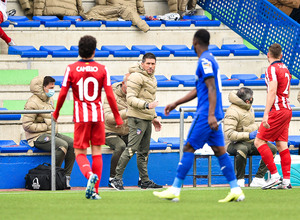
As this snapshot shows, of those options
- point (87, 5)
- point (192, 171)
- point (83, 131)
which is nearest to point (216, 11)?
point (87, 5)

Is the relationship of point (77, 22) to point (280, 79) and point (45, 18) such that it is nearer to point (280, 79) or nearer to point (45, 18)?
point (45, 18)

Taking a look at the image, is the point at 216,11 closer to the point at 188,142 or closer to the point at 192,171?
the point at 192,171

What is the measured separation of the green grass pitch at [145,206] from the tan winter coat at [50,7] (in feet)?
23.3

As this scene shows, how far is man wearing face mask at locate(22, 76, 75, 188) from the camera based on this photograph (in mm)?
10594

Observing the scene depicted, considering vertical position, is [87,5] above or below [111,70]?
above

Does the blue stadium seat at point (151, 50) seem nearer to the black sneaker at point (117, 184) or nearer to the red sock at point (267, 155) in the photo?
the black sneaker at point (117, 184)

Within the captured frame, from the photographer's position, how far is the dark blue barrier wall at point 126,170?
35.6 ft

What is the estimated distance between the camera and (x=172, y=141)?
11.8 meters

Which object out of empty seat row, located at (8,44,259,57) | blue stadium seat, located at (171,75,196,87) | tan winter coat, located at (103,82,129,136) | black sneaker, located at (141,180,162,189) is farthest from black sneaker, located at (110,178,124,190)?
empty seat row, located at (8,44,259,57)

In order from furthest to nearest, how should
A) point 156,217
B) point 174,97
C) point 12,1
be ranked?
point 12,1
point 174,97
point 156,217

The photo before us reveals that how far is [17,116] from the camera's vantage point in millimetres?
11539

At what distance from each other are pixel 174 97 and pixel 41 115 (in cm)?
329

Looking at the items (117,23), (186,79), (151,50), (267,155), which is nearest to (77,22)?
(117,23)

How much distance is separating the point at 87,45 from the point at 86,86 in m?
0.46
